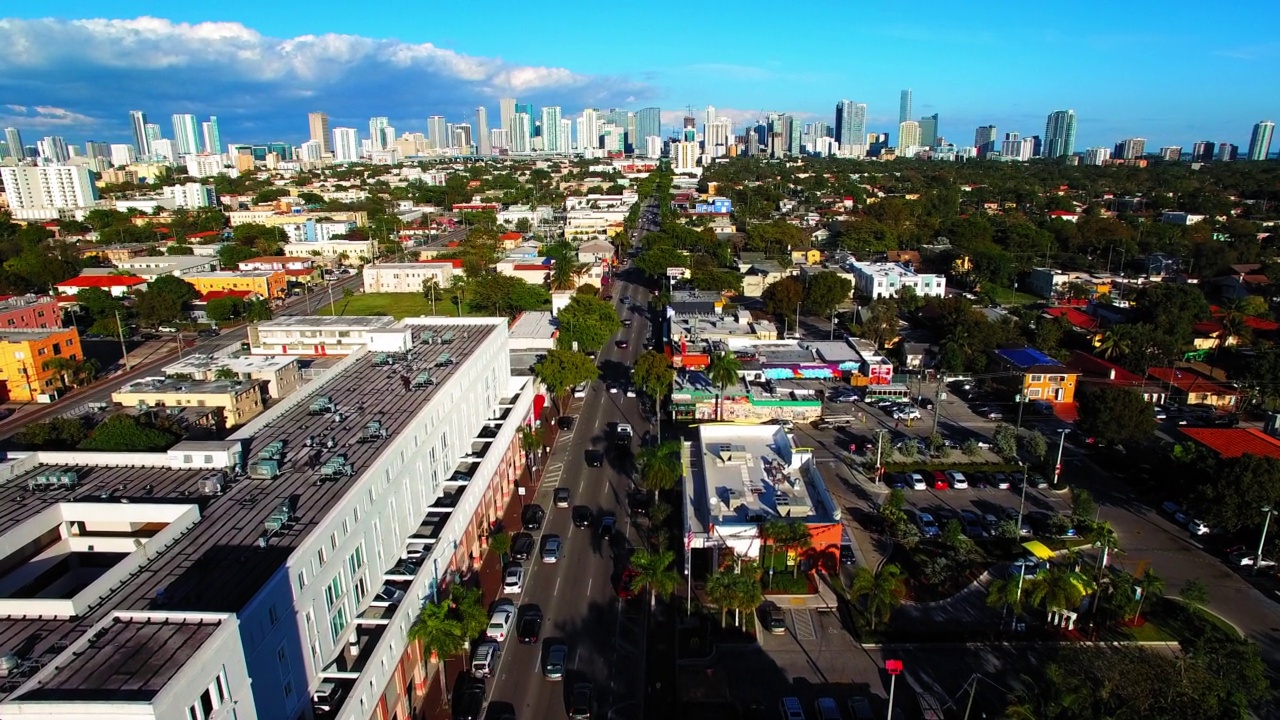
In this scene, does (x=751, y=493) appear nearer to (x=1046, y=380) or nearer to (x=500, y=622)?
(x=500, y=622)

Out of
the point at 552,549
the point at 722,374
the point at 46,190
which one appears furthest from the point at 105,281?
the point at 46,190

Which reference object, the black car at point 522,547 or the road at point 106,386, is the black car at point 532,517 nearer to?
the black car at point 522,547

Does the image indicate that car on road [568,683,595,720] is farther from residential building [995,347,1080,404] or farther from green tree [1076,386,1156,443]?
residential building [995,347,1080,404]

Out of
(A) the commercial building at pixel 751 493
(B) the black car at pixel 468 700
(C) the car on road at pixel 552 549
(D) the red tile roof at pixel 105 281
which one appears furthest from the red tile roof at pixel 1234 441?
(D) the red tile roof at pixel 105 281

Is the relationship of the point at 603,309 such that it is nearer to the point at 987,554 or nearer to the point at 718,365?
the point at 718,365

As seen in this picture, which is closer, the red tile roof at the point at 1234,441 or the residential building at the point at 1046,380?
the red tile roof at the point at 1234,441

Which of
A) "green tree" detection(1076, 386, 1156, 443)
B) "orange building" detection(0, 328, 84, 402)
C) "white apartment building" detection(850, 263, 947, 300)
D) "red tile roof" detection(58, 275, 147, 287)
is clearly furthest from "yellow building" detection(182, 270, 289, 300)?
"green tree" detection(1076, 386, 1156, 443)
